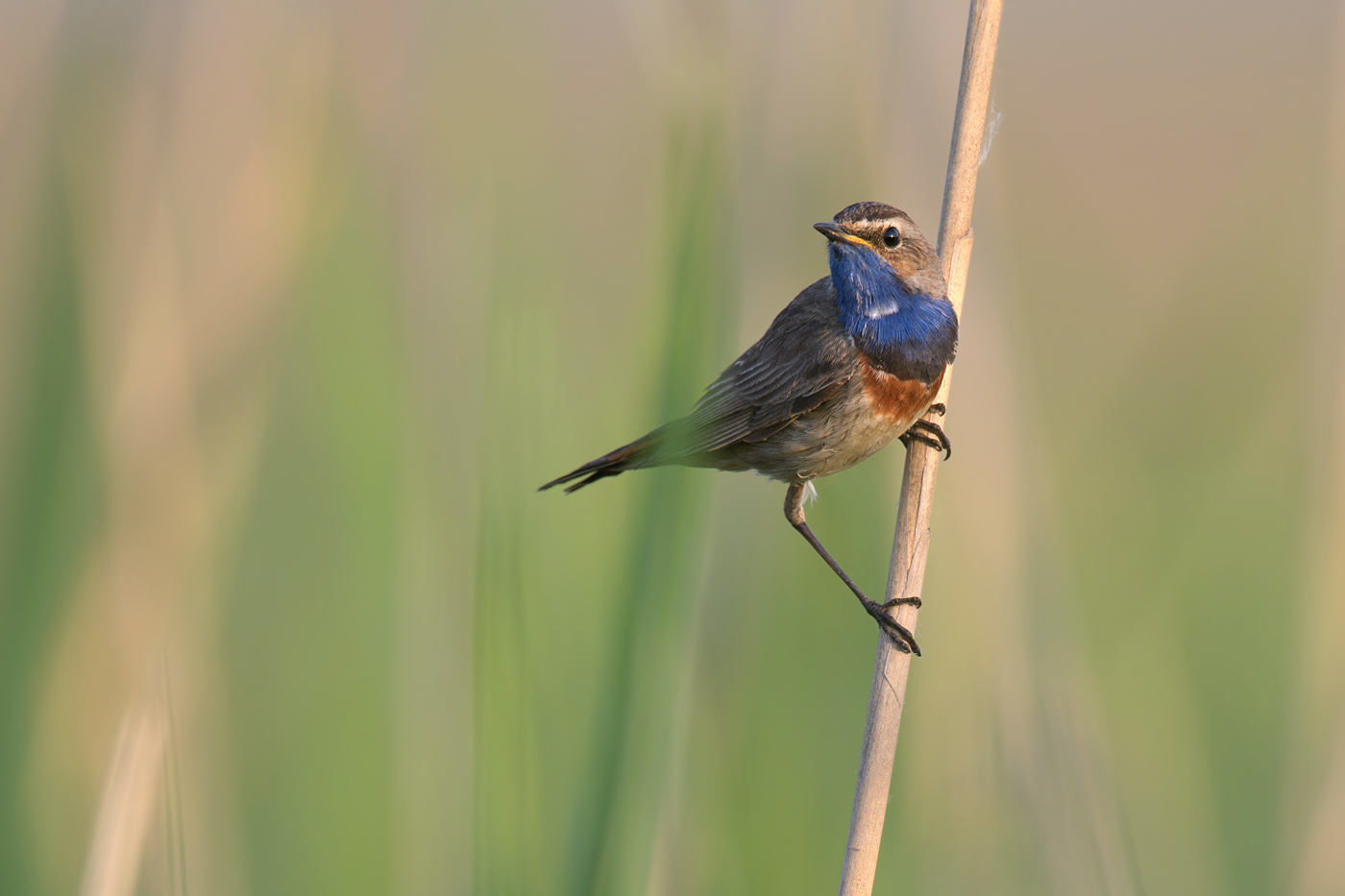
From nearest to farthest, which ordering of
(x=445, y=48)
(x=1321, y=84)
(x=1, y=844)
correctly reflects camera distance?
(x=1, y=844) < (x=445, y=48) < (x=1321, y=84)

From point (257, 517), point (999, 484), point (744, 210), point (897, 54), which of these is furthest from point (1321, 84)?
point (257, 517)

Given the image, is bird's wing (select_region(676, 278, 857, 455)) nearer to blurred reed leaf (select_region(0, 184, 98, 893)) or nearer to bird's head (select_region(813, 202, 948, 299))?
bird's head (select_region(813, 202, 948, 299))

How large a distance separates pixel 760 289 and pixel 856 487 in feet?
1.24

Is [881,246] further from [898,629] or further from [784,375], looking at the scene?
[898,629]

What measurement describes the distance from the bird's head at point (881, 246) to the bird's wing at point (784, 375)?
142 millimetres

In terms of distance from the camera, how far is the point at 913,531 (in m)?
1.76

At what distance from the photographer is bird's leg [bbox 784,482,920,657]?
5.49 ft

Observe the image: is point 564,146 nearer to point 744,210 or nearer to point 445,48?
point 445,48

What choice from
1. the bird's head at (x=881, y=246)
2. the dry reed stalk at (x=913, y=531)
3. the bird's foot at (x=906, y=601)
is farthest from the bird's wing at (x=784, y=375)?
the bird's foot at (x=906, y=601)

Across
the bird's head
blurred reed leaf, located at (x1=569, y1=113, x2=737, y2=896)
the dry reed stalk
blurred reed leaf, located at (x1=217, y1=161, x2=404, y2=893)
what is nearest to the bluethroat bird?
the bird's head

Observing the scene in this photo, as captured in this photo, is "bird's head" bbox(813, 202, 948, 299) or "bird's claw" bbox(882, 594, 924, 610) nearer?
"bird's claw" bbox(882, 594, 924, 610)

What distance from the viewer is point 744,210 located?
1407 mm

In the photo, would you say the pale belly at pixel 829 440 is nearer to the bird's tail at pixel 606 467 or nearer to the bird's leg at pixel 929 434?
the bird's leg at pixel 929 434

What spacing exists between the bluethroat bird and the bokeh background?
0.25ft
